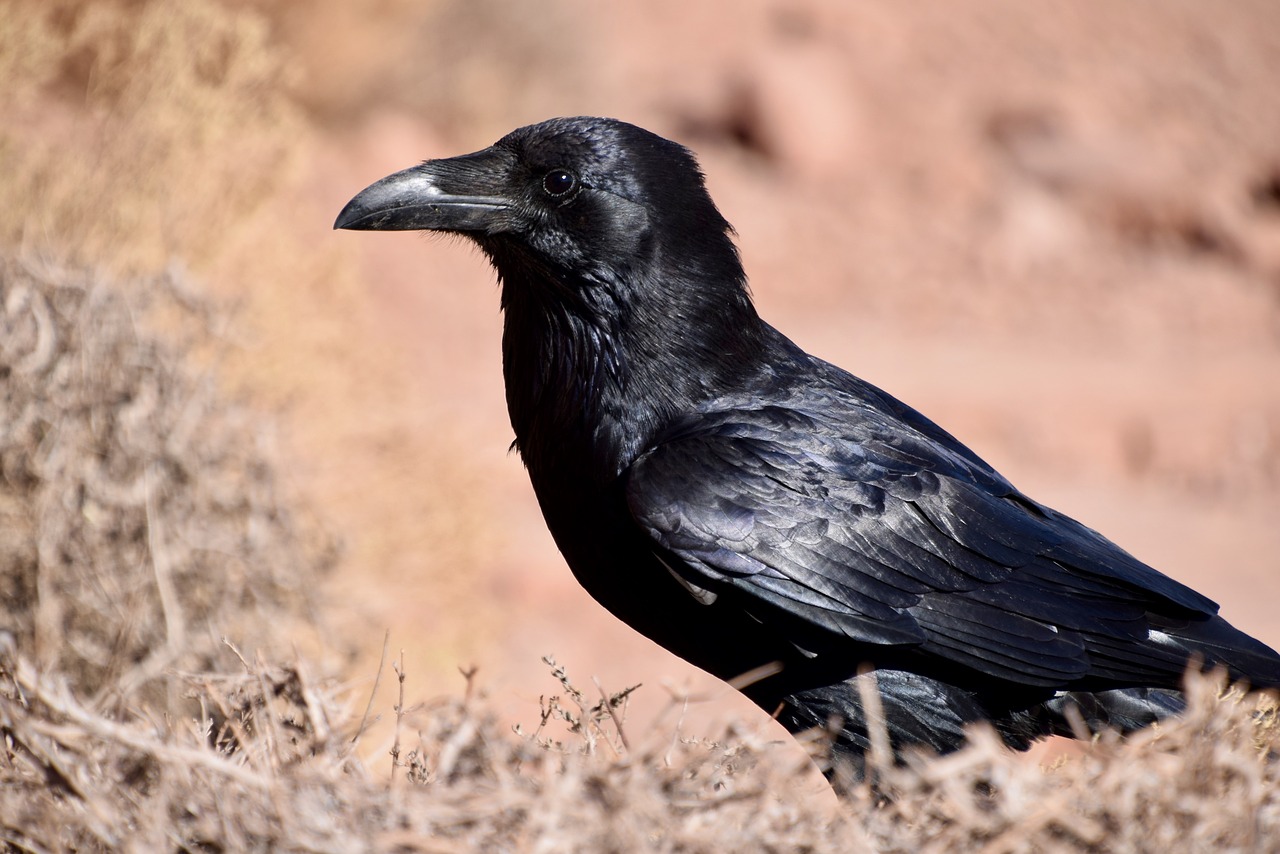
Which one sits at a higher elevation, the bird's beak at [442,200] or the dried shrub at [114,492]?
the bird's beak at [442,200]

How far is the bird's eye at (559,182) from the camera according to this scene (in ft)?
10.9

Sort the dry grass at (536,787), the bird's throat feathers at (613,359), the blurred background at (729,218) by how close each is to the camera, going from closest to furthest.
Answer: the dry grass at (536,787), the bird's throat feathers at (613,359), the blurred background at (729,218)

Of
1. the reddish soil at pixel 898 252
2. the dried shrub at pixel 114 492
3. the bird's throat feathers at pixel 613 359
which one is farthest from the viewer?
the reddish soil at pixel 898 252

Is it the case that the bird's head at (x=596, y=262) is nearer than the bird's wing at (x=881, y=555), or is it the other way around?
the bird's wing at (x=881, y=555)

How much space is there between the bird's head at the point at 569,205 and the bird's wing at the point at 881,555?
0.47m

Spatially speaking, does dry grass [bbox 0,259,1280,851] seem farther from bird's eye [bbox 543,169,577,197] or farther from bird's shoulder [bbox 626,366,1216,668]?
bird's eye [bbox 543,169,577,197]

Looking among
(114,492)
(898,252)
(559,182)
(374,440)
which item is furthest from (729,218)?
(559,182)

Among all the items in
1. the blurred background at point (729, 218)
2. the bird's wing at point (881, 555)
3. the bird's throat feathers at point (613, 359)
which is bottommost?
the bird's wing at point (881, 555)

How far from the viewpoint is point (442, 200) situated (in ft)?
11.1

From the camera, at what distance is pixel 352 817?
1.96 metres

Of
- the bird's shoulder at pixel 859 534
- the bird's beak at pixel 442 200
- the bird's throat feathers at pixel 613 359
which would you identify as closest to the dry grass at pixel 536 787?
the bird's shoulder at pixel 859 534

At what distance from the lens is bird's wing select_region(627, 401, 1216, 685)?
301 centimetres

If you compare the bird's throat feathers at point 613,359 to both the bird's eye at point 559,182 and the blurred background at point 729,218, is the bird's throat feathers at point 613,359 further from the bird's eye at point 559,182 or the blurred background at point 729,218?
the blurred background at point 729,218

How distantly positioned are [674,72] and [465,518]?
13.2 m
